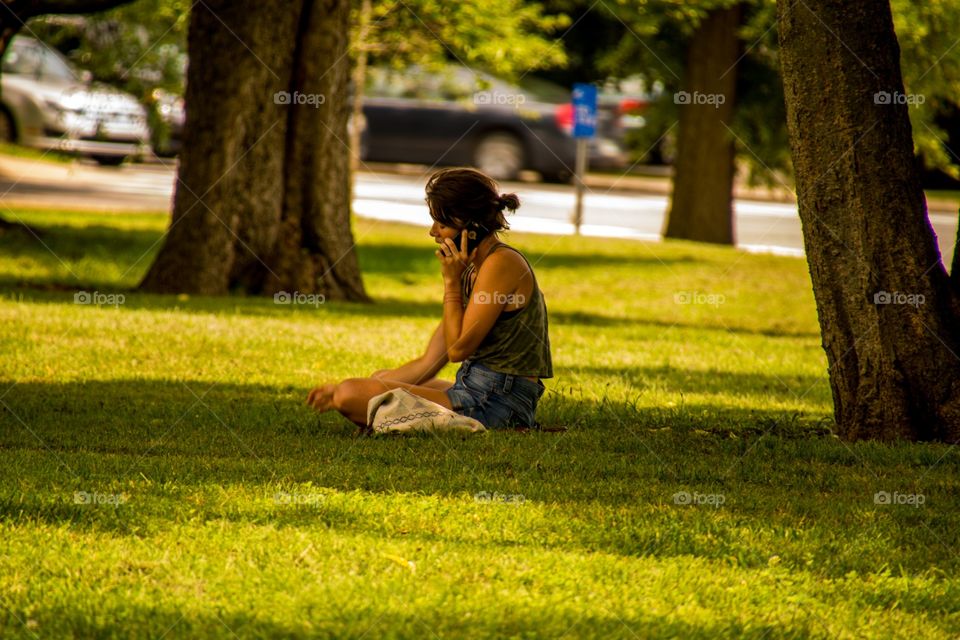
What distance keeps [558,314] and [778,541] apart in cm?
901

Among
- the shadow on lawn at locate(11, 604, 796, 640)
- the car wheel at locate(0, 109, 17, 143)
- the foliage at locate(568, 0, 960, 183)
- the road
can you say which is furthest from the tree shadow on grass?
the car wheel at locate(0, 109, 17, 143)

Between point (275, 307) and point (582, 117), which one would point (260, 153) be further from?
point (582, 117)

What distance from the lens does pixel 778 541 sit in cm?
467

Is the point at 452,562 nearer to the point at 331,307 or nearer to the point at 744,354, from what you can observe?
the point at 744,354

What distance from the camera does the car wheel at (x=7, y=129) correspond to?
25.4 m

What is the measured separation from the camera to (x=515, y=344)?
20.8 feet

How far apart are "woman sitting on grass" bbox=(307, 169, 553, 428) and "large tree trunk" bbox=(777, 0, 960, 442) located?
137 cm

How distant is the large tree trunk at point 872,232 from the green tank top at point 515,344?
1.32m

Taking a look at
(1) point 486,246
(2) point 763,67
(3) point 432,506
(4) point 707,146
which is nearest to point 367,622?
(3) point 432,506

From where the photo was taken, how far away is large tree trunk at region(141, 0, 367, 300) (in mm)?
11727

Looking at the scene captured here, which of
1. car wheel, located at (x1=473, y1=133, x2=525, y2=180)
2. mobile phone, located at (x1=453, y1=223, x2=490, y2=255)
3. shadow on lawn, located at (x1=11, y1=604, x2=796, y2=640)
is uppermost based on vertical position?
car wheel, located at (x1=473, y1=133, x2=525, y2=180)

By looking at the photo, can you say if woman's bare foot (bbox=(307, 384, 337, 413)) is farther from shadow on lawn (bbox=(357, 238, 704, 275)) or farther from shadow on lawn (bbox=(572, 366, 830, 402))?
shadow on lawn (bbox=(357, 238, 704, 275))

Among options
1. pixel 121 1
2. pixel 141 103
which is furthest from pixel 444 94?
pixel 121 1

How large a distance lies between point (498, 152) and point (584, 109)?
27.7ft
